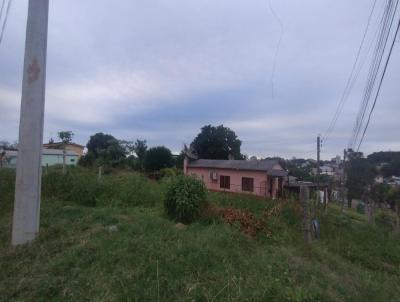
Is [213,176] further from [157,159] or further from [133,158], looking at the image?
[133,158]

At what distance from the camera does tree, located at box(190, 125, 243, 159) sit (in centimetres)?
3494

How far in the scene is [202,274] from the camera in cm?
320

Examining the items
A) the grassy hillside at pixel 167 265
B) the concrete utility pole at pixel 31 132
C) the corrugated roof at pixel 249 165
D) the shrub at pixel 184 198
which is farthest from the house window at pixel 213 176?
the concrete utility pole at pixel 31 132

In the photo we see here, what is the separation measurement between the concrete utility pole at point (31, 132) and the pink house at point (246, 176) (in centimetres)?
1545

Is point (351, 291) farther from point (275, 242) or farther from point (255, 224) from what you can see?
point (255, 224)

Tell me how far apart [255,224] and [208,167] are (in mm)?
19430

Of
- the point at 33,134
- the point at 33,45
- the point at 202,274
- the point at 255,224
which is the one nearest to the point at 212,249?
the point at 202,274

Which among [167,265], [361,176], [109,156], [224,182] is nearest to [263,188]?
[224,182]

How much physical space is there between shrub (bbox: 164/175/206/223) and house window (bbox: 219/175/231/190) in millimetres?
17129

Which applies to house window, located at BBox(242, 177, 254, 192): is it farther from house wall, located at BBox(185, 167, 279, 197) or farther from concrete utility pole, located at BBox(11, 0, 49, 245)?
concrete utility pole, located at BBox(11, 0, 49, 245)

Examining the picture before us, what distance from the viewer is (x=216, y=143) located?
Answer: 115 feet

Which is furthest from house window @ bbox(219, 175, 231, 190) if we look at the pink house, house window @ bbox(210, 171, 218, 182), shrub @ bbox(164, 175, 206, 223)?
shrub @ bbox(164, 175, 206, 223)

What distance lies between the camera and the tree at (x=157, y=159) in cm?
2428

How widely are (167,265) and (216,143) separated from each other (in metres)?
32.0
